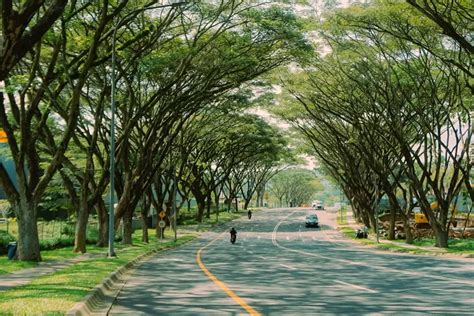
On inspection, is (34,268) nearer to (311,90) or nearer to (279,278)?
(279,278)

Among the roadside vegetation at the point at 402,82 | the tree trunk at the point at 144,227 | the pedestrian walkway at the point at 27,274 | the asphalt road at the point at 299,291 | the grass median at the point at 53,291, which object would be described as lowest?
the asphalt road at the point at 299,291

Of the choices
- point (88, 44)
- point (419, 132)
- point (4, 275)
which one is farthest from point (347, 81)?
point (4, 275)

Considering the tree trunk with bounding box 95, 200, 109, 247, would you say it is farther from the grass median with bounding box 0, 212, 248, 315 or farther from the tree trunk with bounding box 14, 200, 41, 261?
the grass median with bounding box 0, 212, 248, 315

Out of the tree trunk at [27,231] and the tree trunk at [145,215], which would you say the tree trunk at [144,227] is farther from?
the tree trunk at [27,231]

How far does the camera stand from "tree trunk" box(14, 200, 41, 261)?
22.4 metres

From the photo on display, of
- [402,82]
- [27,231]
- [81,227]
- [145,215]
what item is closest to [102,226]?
[81,227]

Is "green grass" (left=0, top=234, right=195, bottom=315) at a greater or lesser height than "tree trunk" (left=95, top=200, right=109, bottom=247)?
lesser

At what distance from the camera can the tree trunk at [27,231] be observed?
882 inches

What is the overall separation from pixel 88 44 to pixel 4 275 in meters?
9.72

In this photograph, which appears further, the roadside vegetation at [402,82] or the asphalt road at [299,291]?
the roadside vegetation at [402,82]

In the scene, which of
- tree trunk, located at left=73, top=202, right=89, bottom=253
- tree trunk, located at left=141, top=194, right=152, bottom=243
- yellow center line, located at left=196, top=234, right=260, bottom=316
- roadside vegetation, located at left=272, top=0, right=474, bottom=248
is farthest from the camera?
tree trunk, located at left=141, top=194, right=152, bottom=243

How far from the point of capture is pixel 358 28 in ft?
94.8

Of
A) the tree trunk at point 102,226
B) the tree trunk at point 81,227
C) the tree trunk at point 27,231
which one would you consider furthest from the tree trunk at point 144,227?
the tree trunk at point 27,231

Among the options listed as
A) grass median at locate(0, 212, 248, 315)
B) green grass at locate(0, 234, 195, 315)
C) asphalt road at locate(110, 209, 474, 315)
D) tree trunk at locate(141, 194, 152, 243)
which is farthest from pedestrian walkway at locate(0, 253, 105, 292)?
tree trunk at locate(141, 194, 152, 243)
